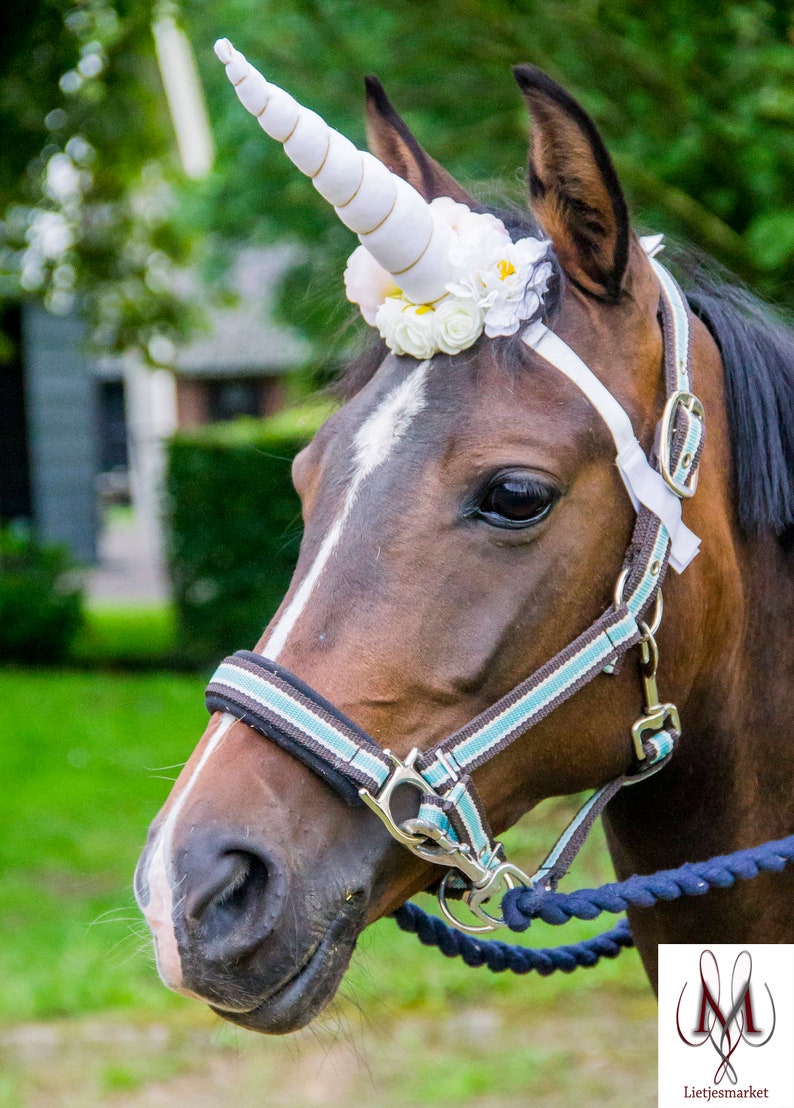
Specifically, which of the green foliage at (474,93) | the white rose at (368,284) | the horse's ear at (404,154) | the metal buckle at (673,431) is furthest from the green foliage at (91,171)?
the metal buckle at (673,431)

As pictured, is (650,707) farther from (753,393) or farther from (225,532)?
(225,532)

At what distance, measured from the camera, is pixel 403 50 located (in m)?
5.68

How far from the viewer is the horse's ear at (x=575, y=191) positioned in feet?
5.68

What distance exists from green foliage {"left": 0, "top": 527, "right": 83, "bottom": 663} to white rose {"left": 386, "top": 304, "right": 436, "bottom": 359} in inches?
395

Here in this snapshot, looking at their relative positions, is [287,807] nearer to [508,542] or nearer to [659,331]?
[508,542]

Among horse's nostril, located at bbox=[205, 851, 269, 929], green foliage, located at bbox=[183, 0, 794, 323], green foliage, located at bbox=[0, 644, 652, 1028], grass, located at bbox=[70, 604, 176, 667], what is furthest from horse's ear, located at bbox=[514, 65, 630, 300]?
grass, located at bbox=[70, 604, 176, 667]

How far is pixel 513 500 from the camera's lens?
1.68 m

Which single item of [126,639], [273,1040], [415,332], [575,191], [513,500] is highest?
[575,191]

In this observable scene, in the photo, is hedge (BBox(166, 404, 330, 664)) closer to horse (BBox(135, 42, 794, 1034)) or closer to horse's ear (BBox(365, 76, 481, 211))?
horse's ear (BBox(365, 76, 481, 211))

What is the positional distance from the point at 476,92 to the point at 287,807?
503 cm

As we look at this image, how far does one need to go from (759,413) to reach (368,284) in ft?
2.37

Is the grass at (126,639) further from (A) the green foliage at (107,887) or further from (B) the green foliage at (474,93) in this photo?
(B) the green foliage at (474,93)

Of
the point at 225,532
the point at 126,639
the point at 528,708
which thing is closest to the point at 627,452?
the point at 528,708

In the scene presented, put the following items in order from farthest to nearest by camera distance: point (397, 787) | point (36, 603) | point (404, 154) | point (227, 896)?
point (36, 603) → point (404, 154) → point (397, 787) → point (227, 896)
